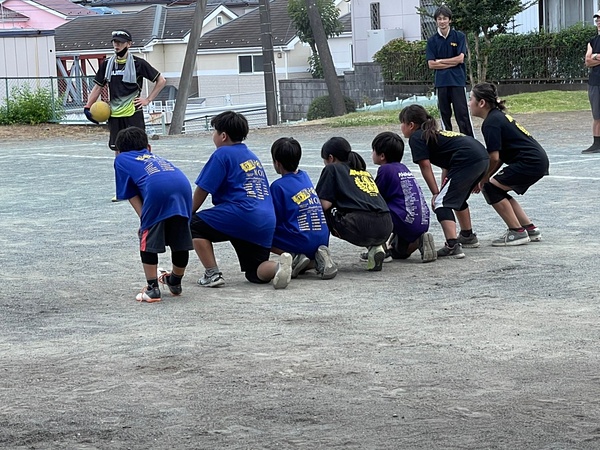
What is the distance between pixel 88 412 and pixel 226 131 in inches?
132

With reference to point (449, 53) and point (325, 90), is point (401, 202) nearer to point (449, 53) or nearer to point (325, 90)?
point (449, 53)

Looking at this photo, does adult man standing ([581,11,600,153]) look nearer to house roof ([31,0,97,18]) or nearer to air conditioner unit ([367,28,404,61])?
air conditioner unit ([367,28,404,61])

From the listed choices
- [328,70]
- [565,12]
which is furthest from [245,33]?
[565,12]

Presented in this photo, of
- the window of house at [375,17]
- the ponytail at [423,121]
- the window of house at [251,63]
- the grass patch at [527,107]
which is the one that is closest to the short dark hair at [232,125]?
the ponytail at [423,121]

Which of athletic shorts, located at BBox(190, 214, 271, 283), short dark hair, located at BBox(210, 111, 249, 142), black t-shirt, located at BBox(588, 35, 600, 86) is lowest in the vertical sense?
athletic shorts, located at BBox(190, 214, 271, 283)

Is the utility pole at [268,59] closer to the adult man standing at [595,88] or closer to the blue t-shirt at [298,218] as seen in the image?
the adult man standing at [595,88]

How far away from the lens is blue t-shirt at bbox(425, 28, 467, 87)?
15.4m

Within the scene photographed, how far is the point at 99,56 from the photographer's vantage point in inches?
2399

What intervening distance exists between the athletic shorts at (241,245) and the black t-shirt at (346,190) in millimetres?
740

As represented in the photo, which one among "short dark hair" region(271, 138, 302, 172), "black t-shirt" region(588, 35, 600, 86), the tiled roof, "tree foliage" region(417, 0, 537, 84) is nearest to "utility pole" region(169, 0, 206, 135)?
"tree foliage" region(417, 0, 537, 84)

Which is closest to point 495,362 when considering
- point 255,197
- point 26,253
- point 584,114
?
point 255,197

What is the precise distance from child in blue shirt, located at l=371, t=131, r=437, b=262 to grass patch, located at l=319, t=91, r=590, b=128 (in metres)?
14.4

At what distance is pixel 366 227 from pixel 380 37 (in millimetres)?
33163

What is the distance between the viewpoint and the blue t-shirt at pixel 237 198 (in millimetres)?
7805
